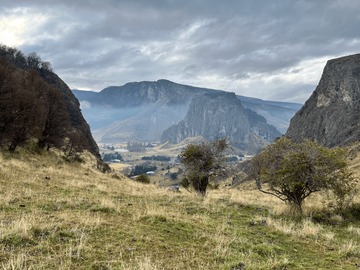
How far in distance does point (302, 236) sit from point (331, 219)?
4866 millimetres

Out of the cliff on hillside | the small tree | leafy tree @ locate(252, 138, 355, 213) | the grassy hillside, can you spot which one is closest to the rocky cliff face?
the small tree

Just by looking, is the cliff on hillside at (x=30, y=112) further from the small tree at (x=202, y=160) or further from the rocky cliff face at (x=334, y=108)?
the rocky cliff face at (x=334, y=108)

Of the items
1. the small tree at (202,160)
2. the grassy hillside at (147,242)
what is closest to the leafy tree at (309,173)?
the grassy hillside at (147,242)

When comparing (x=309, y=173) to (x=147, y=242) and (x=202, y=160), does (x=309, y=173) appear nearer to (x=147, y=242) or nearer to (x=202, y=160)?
(x=147, y=242)

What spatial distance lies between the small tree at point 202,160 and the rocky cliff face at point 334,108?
303 feet

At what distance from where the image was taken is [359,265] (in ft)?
25.9

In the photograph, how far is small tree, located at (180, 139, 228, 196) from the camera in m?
27.8

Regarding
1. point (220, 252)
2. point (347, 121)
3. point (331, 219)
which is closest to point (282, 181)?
point (331, 219)

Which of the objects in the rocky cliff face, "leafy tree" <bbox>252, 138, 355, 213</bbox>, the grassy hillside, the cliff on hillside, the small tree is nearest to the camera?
the grassy hillside

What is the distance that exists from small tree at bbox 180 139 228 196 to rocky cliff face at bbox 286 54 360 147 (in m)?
92.5

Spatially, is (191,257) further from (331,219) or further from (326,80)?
(326,80)

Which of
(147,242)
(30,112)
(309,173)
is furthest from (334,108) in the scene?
(147,242)

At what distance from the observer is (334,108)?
437 feet

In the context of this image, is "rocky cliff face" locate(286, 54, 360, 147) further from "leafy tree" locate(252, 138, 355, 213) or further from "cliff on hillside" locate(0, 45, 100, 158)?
"leafy tree" locate(252, 138, 355, 213)
